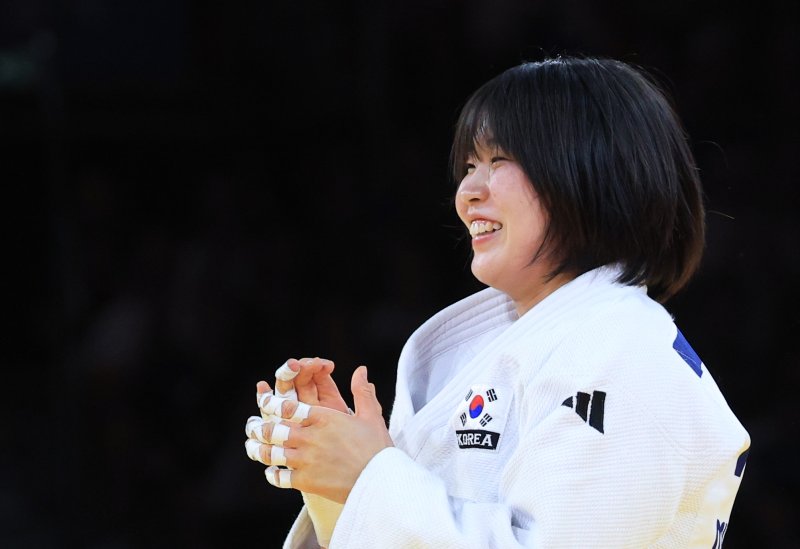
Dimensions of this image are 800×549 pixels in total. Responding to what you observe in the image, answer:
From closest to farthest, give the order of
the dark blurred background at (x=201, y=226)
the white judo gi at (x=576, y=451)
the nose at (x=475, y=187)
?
1. the white judo gi at (x=576, y=451)
2. the nose at (x=475, y=187)
3. the dark blurred background at (x=201, y=226)

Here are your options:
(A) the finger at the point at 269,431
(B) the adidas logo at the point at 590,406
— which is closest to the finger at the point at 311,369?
(A) the finger at the point at 269,431

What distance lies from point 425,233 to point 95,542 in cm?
121

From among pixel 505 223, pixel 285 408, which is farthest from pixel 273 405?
pixel 505 223

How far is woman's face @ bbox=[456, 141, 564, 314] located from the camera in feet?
3.87

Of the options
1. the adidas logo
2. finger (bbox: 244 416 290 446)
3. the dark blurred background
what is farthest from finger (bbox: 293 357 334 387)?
the dark blurred background

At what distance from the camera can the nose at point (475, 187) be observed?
1.21 m

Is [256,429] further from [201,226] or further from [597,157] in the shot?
[201,226]

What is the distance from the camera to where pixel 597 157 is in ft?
3.82

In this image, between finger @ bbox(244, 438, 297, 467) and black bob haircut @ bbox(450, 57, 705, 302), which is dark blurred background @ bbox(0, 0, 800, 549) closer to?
black bob haircut @ bbox(450, 57, 705, 302)

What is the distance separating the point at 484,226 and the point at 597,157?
158mm

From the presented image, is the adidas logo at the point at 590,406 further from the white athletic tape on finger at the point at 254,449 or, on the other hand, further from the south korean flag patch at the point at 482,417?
the white athletic tape on finger at the point at 254,449

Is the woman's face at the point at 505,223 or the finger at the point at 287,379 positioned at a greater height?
the woman's face at the point at 505,223

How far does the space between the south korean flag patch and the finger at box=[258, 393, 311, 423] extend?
0.59 ft

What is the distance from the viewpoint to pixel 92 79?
271 centimetres
